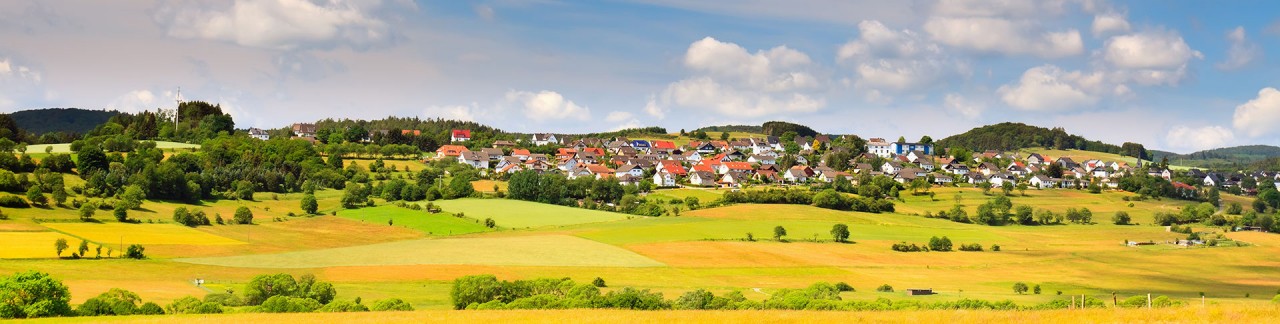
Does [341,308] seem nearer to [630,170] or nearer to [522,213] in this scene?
[522,213]

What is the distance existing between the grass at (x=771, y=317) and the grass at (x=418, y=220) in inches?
2067

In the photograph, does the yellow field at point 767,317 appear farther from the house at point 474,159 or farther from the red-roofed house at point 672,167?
the house at point 474,159

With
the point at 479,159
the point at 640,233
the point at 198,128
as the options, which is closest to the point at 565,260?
the point at 640,233

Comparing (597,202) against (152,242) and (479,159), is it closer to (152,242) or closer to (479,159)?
(479,159)

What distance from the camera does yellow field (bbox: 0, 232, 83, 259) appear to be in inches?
2438

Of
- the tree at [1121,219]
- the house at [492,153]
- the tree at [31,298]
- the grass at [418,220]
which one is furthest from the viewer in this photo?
the house at [492,153]

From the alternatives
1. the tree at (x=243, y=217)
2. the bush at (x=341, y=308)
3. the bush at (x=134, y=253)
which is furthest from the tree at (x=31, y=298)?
the tree at (x=243, y=217)

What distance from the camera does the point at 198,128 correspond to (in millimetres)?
170000

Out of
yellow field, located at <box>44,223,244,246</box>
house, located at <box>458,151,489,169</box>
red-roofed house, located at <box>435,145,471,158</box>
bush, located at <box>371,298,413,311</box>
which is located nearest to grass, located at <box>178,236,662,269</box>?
yellow field, located at <box>44,223,244,246</box>

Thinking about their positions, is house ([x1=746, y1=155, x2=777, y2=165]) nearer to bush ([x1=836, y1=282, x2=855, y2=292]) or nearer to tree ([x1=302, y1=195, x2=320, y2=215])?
tree ([x1=302, y1=195, x2=320, y2=215])

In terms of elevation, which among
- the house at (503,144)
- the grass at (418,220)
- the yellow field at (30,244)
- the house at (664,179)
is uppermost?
the house at (503,144)

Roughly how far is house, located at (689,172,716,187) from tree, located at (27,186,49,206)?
80.6 meters

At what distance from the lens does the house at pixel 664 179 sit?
467 feet

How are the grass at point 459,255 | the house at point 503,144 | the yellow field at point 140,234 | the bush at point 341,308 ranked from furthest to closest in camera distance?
1. the house at point 503,144
2. the yellow field at point 140,234
3. the grass at point 459,255
4. the bush at point 341,308
